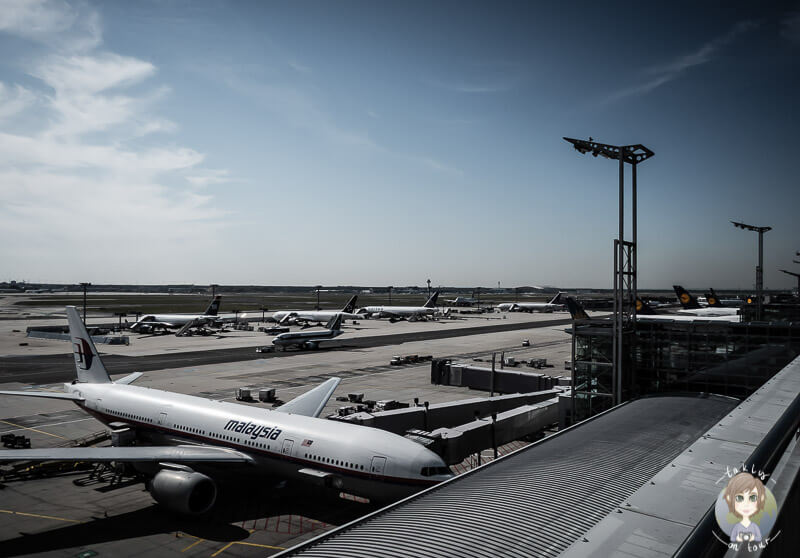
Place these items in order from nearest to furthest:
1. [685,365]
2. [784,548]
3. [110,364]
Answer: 1. [784,548]
2. [685,365]
3. [110,364]

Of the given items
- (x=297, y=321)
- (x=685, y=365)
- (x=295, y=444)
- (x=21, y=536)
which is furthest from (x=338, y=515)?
(x=297, y=321)

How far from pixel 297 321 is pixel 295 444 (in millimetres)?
116429

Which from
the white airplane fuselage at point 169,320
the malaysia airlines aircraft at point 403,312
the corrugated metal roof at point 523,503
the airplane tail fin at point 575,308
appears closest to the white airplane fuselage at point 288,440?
the corrugated metal roof at point 523,503

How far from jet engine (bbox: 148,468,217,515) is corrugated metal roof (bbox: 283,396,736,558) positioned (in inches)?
633

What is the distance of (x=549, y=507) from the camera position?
12352mm

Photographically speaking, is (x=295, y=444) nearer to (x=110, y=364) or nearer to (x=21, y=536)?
(x=21, y=536)

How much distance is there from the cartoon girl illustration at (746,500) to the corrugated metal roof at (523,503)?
4905 mm

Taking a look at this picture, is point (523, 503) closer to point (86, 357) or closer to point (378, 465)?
point (378, 465)

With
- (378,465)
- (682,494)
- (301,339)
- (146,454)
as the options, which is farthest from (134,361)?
(682,494)

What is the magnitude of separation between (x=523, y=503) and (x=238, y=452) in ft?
68.8

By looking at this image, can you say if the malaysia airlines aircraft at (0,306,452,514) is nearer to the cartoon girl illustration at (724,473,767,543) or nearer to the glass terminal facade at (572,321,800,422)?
the glass terminal facade at (572,321,800,422)

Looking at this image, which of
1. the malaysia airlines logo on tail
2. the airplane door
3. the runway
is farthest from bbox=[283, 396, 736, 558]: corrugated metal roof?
the runway

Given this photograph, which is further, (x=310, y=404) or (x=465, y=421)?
(x=465, y=421)

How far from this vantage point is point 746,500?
238 inches
